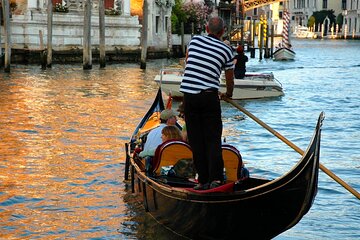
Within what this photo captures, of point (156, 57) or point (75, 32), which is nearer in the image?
point (75, 32)

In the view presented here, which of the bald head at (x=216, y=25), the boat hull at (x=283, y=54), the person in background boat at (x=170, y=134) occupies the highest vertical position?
the bald head at (x=216, y=25)

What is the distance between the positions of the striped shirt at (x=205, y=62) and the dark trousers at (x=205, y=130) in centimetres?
5

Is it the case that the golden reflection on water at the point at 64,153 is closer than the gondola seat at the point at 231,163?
No

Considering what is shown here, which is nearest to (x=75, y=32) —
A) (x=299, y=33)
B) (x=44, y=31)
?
→ (x=44, y=31)

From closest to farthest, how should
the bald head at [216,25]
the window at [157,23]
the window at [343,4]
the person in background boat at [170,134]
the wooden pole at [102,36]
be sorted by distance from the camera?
the bald head at [216,25] < the person in background boat at [170,134] < the wooden pole at [102,36] < the window at [157,23] < the window at [343,4]

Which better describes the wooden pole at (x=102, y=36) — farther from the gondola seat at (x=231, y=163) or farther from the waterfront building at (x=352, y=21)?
the waterfront building at (x=352, y=21)

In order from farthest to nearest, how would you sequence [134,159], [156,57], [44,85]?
[156,57] < [44,85] < [134,159]

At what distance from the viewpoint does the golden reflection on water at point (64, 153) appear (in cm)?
636

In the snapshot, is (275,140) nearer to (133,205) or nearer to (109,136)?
(109,136)

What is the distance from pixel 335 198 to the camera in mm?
7262

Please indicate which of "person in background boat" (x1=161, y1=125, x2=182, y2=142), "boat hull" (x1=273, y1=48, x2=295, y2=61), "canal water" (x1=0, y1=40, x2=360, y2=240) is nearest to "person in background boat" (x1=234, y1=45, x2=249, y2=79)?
"canal water" (x1=0, y1=40, x2=360, y2=240)

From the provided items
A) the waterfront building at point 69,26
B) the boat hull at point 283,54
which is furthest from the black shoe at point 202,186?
the boat hull at point 283,54

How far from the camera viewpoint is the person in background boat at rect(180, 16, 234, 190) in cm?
516

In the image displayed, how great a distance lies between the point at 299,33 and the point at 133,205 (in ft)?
237
